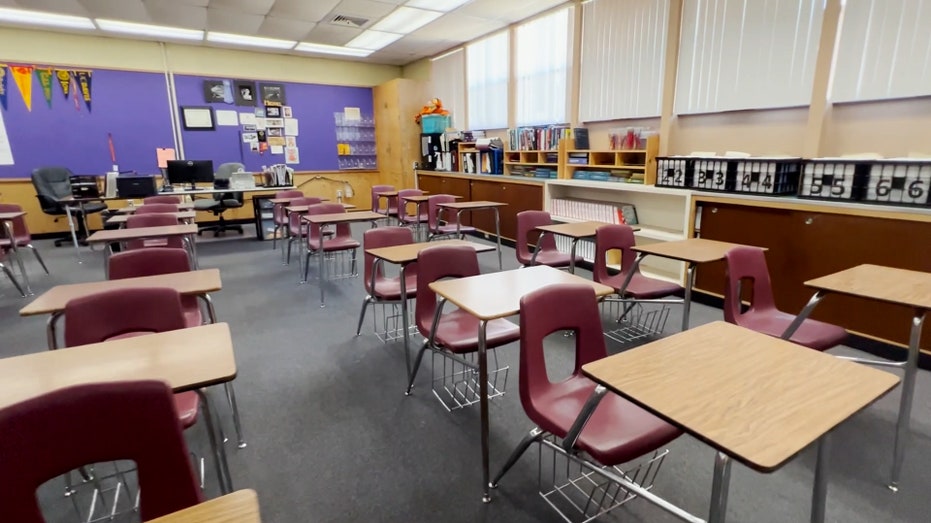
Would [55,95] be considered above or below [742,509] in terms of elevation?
above

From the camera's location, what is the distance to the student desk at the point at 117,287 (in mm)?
1871

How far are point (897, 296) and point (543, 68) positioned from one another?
4799 millimetres

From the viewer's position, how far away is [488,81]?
685 centimetres

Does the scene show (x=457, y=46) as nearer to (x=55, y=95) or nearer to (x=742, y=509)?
(x=55, y=95)

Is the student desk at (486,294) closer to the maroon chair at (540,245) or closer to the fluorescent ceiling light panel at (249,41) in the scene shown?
the maroon chair at (540,245)

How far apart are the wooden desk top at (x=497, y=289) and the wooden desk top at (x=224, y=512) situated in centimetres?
98

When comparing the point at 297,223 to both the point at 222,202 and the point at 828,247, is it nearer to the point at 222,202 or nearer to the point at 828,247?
the point at 222,202

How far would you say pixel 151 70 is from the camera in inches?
284

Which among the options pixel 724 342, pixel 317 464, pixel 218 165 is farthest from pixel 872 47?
pixel 218 165

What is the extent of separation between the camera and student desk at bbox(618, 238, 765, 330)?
2.62 m

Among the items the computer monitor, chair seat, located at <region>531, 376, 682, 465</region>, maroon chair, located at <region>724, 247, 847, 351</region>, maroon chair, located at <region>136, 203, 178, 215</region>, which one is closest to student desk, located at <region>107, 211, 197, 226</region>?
maroon chair, located at <region>136, 203, 178, 215</region>

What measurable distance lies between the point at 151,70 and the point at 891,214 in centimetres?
912

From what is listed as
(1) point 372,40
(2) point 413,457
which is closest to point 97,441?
(2) point 413,457

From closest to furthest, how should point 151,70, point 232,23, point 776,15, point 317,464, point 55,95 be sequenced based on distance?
point 317,464
point 776,15
point 232,23
point 55,95
point 151,70
